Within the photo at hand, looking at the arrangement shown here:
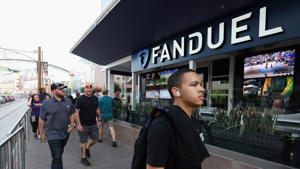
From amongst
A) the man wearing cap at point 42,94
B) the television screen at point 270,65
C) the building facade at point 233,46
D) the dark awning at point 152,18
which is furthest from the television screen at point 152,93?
the man wearing cap at point 42,94

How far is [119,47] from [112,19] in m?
3.11

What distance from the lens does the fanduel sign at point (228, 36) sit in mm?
3557

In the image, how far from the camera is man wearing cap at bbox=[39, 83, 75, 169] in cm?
287

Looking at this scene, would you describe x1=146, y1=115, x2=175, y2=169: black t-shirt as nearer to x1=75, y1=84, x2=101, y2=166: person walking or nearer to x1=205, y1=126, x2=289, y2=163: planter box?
x1=205, y1=126, x2=289, y2=163: planter box

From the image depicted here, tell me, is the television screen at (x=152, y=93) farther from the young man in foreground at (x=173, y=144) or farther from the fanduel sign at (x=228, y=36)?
the young man in foreground at (x=173, y=144)

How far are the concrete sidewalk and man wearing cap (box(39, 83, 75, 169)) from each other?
1094mm

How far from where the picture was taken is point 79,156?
4391mm

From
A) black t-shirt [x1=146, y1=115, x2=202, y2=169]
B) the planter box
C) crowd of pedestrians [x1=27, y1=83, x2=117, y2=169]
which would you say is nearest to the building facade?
the planter box

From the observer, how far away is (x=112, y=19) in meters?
5.25

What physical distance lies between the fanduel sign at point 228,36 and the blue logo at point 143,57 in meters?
0.98

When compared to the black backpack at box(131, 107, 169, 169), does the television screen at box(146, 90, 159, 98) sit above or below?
below

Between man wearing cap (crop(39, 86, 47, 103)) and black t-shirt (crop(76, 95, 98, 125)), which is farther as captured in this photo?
man wearing cap (crop(39, 86, 47, 103))

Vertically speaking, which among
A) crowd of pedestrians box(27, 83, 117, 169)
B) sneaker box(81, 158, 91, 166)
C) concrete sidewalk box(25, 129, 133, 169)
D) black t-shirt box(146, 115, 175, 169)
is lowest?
concrete sidewalk box(25, 129, 133, 169)

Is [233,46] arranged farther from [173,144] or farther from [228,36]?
[173,144]
